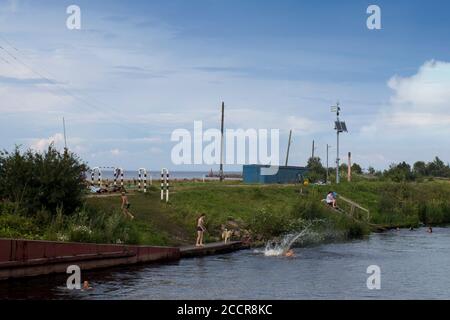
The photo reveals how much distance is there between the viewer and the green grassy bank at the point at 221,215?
1160 inches

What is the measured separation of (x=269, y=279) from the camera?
26844mm

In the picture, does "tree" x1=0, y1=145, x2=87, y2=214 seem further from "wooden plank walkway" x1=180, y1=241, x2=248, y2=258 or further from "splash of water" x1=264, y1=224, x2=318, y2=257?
"splash of water" x1=264, y1=224, x2=318, y2=257

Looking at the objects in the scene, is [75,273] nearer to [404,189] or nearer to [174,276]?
[174,276]

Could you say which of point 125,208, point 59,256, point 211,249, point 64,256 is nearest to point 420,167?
point 125,208

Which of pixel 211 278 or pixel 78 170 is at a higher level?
pixel 78 170

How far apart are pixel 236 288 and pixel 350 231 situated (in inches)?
986

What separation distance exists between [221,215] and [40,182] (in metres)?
15.1

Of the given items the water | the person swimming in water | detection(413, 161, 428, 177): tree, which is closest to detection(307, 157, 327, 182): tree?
detection(413, 161, 428, 177): tree

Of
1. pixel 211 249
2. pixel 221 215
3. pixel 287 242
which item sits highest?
pixel 221 215

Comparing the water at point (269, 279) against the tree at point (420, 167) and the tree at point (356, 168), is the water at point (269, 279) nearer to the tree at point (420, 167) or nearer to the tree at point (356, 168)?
the tree at point (356, 168)

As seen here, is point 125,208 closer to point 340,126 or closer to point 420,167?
point 340,126
